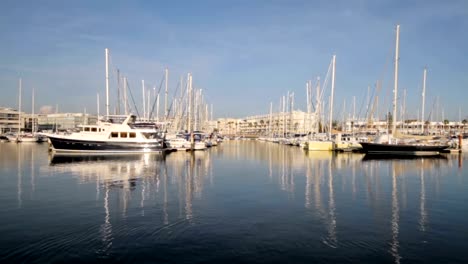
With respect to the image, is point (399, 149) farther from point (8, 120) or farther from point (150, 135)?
point (8, 120)

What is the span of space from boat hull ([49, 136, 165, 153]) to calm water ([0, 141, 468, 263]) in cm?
2425

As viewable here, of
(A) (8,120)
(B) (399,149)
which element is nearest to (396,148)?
(B) (399,149)

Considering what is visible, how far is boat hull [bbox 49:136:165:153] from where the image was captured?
4985 centimetres

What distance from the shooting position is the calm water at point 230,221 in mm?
10773

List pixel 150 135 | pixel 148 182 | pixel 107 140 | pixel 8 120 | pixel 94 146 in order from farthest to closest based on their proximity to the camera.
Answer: pixel 8 120, pixel 150 135, pixel 107 140, pixel 94 146, pixel 148 182

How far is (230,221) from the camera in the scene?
1446 cm

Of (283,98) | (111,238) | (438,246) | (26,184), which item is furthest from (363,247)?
(283,98)

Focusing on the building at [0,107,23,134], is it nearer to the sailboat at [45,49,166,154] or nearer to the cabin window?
the sailboat at [45,49,166,154]

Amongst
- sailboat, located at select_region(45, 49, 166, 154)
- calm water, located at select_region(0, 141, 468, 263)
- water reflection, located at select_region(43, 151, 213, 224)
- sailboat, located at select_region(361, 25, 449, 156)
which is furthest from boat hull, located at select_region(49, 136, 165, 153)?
sailboat, located at select_region(361, 25, 449, 156)

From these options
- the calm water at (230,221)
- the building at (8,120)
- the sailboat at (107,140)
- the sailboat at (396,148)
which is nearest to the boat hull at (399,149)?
the sailboat at (396,148)

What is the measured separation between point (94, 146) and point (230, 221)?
40.1 metres

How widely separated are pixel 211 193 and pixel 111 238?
9.12 meters

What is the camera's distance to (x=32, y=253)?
34.8 feet

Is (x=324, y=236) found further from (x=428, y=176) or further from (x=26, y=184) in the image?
(x=428, y=176)
